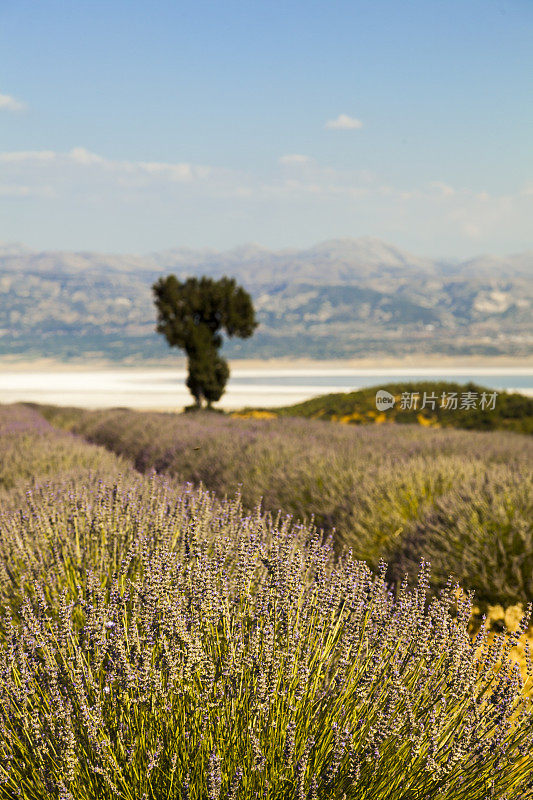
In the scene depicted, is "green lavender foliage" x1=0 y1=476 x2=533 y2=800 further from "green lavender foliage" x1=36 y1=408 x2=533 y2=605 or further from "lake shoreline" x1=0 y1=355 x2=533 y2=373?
"lake shoreline" x1=0 y1=355 x2=533 y2=373

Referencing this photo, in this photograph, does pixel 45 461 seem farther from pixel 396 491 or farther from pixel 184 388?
pixel 184 388

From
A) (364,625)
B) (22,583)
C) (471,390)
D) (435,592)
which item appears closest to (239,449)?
(435,592)

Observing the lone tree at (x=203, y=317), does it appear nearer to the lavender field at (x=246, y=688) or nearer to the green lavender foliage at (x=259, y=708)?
the lavender field at (x=246, y=688)

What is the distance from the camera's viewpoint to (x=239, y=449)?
753 cm

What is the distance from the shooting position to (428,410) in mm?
19234

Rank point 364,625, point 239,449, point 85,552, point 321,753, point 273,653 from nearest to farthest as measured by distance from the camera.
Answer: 1. point 321,753
2. point 273,653
3. point 364,625
4. point 85,552
5. point 239,449

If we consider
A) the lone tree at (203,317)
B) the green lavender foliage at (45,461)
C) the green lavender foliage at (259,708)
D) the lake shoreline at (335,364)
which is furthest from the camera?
the lake shoreline at (335,364)

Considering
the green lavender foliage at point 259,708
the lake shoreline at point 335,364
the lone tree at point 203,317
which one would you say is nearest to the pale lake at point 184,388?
the lone tree at point 203,317

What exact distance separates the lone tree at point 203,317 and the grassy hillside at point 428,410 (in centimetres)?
216

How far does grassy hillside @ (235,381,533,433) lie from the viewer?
1717 centimetres

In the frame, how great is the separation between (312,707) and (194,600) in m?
0.56

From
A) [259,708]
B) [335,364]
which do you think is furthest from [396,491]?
[335,364]

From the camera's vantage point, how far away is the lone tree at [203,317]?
24.7 meters

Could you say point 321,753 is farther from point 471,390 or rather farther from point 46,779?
point 471,390
